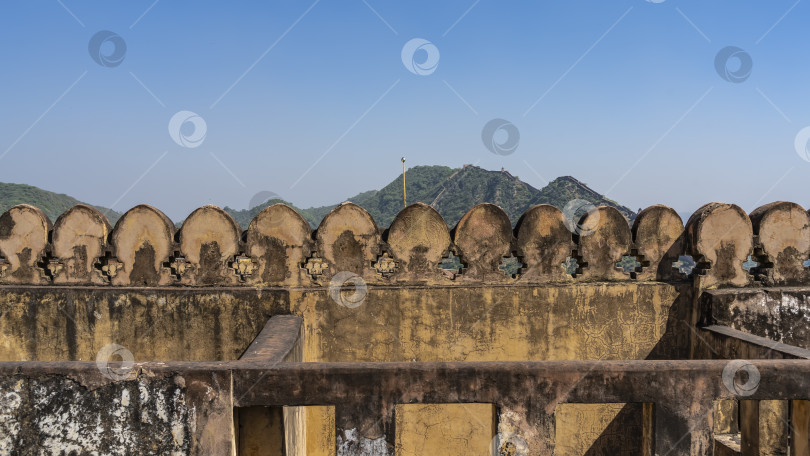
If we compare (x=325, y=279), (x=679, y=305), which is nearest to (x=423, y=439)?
(x=325, y=279)

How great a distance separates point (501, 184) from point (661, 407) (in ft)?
96.6

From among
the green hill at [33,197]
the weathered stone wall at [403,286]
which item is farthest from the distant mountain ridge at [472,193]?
the weathered stone wall at [403,286]

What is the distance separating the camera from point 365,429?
9.35ft

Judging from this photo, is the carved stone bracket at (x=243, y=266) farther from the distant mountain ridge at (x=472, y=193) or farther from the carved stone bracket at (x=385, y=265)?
the distant mountain ridge at (x=472, y=193)

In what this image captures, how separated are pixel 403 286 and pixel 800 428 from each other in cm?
272

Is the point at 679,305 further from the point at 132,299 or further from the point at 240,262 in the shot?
the point at 132,299

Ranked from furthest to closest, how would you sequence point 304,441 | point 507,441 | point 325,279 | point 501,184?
point 501,184 → point 325,279 → point 304,441 → point 507,441

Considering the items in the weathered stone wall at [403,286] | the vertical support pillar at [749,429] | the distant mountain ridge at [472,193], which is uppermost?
the distant mountain ridge at [472,193]

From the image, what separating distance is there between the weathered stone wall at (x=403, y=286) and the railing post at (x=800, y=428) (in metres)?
1.54

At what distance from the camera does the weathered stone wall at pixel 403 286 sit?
14.9 feet

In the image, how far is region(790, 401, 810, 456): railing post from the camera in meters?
3.01

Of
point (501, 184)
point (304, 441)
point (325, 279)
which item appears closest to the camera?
point (304, 441)

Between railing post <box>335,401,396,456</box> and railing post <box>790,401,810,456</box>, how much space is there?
2.20m

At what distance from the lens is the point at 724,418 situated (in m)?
4.75
